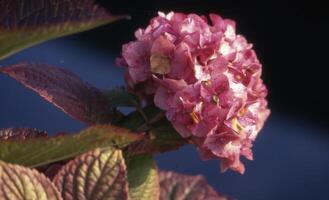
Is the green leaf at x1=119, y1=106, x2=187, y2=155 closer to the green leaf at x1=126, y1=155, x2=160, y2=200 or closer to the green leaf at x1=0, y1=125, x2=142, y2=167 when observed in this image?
the green leaf at x1=126, y1=155, x2=160, y2=200

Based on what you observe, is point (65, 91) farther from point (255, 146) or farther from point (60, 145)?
point (255, 146)

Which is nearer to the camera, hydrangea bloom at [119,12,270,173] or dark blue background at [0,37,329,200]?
hydrangea bloom at [119,12,270,173]

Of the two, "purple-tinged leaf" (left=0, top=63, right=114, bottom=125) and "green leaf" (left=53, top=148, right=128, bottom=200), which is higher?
"green leaf" (left=53, top=148, right=128, bottom=200)

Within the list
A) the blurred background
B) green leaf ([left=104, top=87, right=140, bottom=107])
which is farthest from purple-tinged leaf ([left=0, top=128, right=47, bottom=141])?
the blurred background

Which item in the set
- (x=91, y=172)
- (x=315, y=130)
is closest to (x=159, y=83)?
(x=91, y=172)

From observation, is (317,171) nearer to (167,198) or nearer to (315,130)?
(315,130)

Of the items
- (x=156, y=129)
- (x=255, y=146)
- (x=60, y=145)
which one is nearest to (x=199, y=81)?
(x=156, y=129)

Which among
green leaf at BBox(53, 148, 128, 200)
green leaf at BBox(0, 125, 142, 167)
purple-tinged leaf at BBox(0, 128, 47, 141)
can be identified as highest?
green leaf at BBox(0, 125, 142, 167)

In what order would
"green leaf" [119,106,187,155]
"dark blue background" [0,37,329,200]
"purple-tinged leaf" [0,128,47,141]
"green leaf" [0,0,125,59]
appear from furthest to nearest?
"dark blue background" [0,37,329,200] → "green leaf" [119,106,187,155] → "purple-tinged leaf" [0,128,47,141] → "green leaf" [0,0,125,59]
